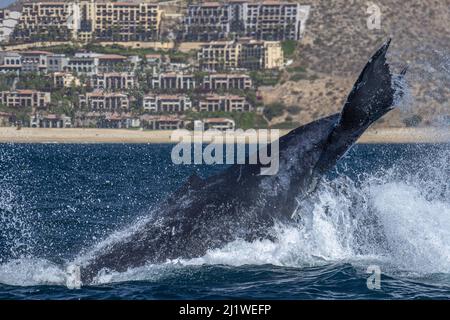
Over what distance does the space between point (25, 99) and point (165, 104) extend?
27.3 m

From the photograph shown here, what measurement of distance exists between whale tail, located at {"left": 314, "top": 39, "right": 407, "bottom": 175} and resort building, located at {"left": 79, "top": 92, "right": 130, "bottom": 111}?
6819 inches

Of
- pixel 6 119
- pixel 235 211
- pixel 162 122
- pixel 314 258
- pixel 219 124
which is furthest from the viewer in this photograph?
pixel 6 119

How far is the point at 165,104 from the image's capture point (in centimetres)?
19088

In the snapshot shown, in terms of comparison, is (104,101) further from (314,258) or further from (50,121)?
(314,258)

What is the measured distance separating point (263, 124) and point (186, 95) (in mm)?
20797

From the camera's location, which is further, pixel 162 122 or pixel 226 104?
pixel 226 104

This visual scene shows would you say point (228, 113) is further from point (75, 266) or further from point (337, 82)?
point (75, 266)

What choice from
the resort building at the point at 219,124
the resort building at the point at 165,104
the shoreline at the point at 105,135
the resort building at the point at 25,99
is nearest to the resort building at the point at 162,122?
the shoreline at the point at 105,135

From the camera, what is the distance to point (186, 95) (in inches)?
7736

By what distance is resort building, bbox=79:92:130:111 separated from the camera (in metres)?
191

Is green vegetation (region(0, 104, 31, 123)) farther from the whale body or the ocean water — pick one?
the whale body

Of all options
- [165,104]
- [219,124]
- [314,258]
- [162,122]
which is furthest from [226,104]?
[314,258]

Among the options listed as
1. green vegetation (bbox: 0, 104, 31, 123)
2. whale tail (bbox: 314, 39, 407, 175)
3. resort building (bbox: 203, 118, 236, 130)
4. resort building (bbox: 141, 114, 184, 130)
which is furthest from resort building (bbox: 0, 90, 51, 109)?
whale tail (bbox: 314, 39, 407, 175)

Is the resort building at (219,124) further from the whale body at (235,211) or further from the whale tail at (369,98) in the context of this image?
the whale tail at (369,98)
